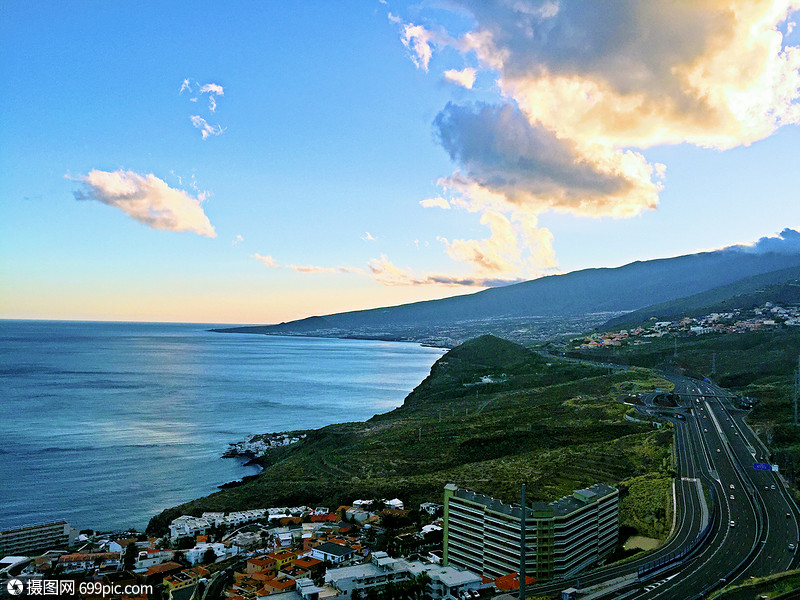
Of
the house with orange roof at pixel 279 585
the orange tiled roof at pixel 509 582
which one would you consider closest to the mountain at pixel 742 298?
the orange tiled roof at pixel 509 582

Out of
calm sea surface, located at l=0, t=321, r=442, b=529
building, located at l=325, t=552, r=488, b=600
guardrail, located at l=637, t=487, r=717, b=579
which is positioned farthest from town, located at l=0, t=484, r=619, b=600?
calm sea surface, located at l=0, t=321, r=442, b=529

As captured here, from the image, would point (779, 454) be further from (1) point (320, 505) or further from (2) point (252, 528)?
(2) point (252, 528)

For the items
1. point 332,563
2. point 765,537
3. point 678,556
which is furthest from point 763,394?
point 332,563

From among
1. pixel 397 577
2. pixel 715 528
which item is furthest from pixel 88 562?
pixel 715 528

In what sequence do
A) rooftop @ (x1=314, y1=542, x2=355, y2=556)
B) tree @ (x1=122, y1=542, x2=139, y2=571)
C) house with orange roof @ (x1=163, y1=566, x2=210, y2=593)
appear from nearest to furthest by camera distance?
1. house with orange roof @ (x1=163, y1=566, x2=210, y2=593)
2. rooftop @ (x1=314, y1=542, x2=355, y2=556)
3. tree @ (x1=122, y1=542, x2=139, y2=571)

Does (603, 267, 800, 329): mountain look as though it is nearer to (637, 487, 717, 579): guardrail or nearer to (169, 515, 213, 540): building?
(637, 487, 717, 579): guardrail

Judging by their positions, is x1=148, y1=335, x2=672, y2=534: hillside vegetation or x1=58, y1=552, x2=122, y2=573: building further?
x1=148, y1=335, x2=672, y2=534: hillside vegetation
